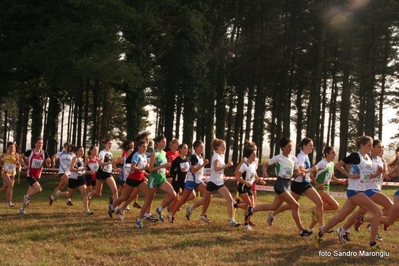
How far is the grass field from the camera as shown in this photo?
24.2 feet

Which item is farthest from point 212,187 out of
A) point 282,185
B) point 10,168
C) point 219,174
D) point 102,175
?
point 10,168

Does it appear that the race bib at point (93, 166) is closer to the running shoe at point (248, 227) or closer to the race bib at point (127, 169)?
the race bib at point (127, 169)

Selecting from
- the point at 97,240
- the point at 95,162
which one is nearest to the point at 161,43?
the point at 95,162

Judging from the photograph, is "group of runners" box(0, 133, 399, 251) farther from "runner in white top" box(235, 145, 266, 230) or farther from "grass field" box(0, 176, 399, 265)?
"grass field" box(0, 176, 399, 265)

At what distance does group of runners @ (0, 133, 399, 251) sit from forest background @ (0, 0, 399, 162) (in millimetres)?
9186

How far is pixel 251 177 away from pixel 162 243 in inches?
118

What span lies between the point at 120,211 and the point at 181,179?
5.44 ft

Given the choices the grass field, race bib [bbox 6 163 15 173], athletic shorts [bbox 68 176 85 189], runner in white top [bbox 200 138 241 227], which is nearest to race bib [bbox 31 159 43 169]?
athletic shorts [bbox 68 176 85 189]

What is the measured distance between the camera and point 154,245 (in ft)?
27.6

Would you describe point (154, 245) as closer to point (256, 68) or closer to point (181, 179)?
point (181, 179)

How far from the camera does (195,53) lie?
89.9 ft

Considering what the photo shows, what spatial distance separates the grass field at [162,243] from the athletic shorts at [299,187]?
0.89 m

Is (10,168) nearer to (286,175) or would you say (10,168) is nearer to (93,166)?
(93,166)

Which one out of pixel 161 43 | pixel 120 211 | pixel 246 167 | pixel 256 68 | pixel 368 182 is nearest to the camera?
pixel 368 182
